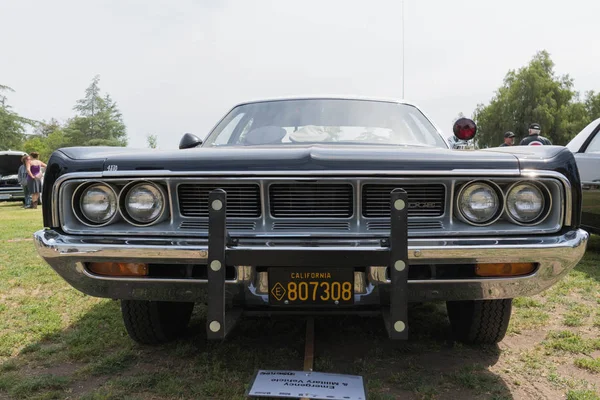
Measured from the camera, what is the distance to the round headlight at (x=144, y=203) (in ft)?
6.66

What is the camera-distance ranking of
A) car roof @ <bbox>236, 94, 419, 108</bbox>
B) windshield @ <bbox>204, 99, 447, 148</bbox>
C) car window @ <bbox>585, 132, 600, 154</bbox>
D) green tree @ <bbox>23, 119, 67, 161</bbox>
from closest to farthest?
windshield @ <bbox>204, 99, 447, 148</bbox> < car roof @ <bbox>236, 94, 419, 108</bbox> < car window @ <bbox>585, 132, 600, 154</bbox> < green tree @ <bbox>23, 119, 67, 161</bbox>

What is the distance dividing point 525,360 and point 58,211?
2477 mm

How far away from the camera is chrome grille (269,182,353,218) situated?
1.99m

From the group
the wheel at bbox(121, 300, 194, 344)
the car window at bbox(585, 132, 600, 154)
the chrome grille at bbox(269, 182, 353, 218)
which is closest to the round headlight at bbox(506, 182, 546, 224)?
the chrome grille at bbox(269, 182, 353, 218)

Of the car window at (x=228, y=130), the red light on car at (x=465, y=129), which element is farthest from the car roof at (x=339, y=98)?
the red light on car at (x=465, y=129)

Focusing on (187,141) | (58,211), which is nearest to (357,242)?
(58,211)

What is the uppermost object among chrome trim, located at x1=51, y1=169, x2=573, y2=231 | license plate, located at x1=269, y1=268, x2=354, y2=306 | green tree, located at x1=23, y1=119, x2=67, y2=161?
green tree, located at x1=23, y1=119, x2=67, y2=161

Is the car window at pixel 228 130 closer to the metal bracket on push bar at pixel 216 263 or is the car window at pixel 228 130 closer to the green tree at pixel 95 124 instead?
the metal bracket on push bar at pixel 216 263

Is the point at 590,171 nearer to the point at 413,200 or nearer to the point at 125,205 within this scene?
the point at 413,200

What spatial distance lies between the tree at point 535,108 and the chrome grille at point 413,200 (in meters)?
39.5

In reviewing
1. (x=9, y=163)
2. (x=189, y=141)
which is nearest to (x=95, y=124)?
(x=9, y=163)

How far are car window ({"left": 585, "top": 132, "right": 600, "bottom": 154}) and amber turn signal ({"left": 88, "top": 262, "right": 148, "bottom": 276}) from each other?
5090mm

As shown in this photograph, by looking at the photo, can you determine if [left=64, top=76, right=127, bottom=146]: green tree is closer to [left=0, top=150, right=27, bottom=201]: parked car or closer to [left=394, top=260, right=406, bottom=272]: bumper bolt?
[left=0, top=150, right=27, bottom=201]: parked car

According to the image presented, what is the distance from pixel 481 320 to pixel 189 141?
220 cm
